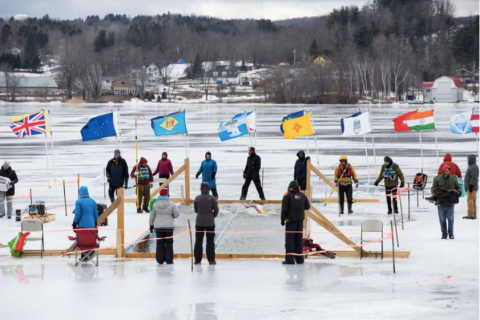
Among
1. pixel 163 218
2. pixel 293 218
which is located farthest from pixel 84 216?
pixel 293 218

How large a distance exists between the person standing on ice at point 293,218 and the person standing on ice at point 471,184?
5549mm

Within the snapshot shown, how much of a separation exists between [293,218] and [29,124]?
437 inches

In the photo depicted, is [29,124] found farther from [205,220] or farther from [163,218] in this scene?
[205,220]

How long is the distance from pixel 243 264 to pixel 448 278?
311 cm

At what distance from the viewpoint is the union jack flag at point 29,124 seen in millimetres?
21698

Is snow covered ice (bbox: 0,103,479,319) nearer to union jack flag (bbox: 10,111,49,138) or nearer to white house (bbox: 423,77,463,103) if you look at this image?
union jack flag (bbox: 10,111,49,138)

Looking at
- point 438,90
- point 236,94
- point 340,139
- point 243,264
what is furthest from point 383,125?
point 236,94

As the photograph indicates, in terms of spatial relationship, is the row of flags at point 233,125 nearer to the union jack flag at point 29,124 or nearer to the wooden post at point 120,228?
the union jack flag at point 29,124

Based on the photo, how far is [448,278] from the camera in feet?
39.1

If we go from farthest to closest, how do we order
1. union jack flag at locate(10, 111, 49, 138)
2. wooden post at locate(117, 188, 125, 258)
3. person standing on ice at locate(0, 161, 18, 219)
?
union jack flag at locate(10, 111, 49, 138)
person standing on ice at locate(0, 161, 18, 219)
wooden post at locate(117, 188, 125, 258)

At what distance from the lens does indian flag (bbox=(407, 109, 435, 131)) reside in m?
24.5

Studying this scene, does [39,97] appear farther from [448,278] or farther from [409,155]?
[448,278]

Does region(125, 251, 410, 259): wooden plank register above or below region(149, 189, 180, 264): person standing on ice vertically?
below

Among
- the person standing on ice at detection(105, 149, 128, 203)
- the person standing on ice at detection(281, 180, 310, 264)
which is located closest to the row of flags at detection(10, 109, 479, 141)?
the person standing on ice at detection(105, 149, 128, 203)
